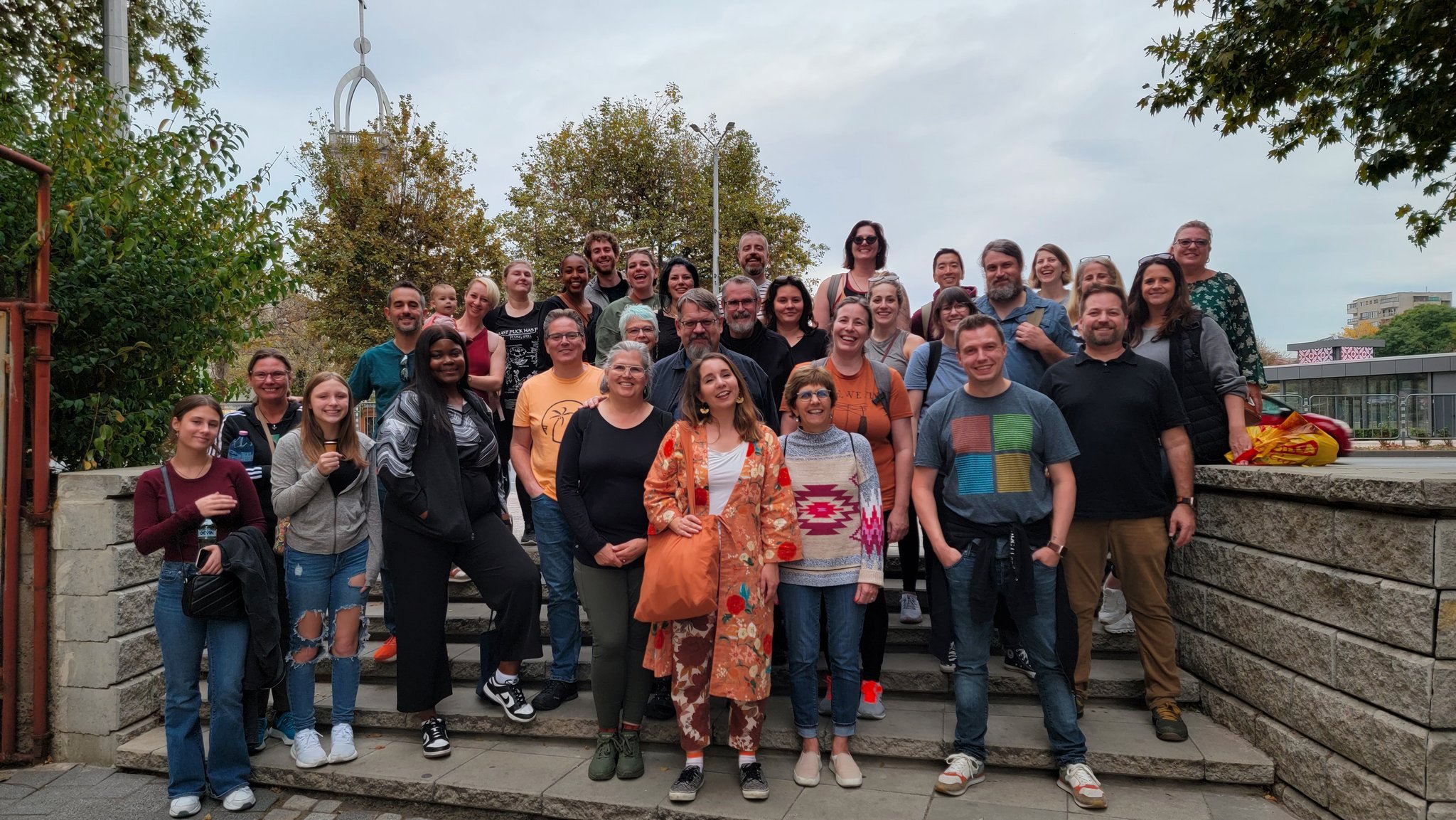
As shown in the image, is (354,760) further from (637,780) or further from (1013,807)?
(1013,807)

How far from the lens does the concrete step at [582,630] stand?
15.6ft

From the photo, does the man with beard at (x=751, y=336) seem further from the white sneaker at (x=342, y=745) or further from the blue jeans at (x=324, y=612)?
the white sneaker at (x=342, y=745)

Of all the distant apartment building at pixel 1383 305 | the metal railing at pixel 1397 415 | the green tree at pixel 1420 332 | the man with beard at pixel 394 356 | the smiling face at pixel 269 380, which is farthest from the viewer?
the distant apartment building at pixel 1383 305

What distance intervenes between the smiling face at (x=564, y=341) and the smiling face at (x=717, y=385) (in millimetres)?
1079

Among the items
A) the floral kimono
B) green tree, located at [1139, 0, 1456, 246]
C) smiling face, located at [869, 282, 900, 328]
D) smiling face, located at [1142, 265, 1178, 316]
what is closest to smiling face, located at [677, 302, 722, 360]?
the floral kimono

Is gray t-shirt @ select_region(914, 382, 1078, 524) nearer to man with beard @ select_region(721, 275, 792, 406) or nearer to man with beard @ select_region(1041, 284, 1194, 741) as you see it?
man with beard @ select_region(1041, 284, 1194, 741)

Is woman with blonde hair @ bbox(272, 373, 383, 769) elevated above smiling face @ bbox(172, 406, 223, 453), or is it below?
below

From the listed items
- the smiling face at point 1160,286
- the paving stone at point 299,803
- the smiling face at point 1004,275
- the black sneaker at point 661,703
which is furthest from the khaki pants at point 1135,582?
the paving stone at point 299,803

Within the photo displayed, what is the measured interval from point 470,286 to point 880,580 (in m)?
3.60

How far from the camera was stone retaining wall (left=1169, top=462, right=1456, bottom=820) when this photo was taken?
2.99m

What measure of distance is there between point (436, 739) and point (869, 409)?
2.78 meters

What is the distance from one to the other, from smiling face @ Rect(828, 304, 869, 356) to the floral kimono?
0.80 meters

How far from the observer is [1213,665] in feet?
13.8

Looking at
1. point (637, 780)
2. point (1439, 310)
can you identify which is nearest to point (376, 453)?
point (637, 780)
